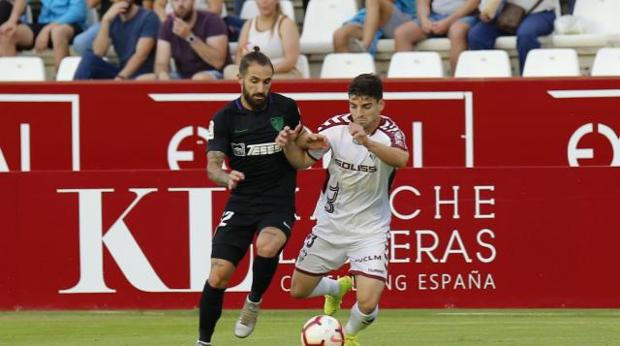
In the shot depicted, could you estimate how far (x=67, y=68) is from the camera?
15953mm

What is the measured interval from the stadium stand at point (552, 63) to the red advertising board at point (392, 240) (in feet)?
5.38

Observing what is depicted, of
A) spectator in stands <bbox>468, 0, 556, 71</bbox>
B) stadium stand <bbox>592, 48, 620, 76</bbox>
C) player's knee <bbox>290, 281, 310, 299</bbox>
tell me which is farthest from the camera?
spectator in stands <bbox>468, 0, 556, 71</bbox>

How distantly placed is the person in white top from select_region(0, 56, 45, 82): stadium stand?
6330 millimetres

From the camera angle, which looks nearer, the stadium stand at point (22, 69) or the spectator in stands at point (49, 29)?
the stadium stand at point (22, 69)

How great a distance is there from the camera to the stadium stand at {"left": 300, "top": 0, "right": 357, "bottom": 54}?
1639 cm

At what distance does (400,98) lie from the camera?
47.2 feet

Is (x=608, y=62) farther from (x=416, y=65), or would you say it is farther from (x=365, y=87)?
(x=365, y=87)

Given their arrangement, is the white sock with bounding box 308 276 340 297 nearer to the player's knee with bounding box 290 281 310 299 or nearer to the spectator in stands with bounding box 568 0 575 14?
the player's knee with bounding box 290 281 310 299

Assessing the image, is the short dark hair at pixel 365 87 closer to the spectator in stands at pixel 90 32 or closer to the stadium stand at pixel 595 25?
the stadium stand at pixel 595 25

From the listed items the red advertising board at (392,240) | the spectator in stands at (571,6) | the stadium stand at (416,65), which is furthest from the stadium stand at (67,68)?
the spectator in stands at (571,6)

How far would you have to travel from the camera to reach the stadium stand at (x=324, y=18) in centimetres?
1639

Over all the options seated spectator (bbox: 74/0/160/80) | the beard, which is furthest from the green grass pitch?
seated spectator (bbox: 74/0/160/80)

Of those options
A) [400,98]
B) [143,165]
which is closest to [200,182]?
[143,165]

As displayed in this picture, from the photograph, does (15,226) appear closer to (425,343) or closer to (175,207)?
(175,207)
